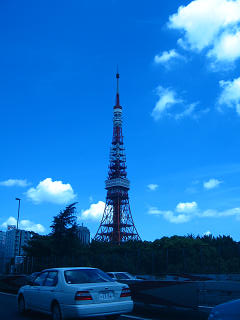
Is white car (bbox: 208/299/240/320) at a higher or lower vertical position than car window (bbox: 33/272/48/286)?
lower

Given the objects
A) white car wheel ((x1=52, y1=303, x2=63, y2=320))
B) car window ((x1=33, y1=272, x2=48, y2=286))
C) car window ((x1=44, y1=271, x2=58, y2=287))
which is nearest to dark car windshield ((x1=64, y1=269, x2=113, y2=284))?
car window ((x1=44, y1=271, x2=58, y2=287))

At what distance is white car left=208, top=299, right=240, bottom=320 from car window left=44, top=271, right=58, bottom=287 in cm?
452

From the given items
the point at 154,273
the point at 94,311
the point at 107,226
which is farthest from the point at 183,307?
the point at 107,226

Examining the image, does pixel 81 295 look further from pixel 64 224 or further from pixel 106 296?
pixel 64 224

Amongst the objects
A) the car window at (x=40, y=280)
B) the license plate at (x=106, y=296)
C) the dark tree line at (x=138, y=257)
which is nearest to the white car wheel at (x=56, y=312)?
the license plate at (x=106, y=296)

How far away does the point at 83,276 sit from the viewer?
8594 mm

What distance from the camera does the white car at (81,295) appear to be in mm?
7805

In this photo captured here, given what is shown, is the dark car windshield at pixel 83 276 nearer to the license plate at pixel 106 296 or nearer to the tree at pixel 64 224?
the license plate at pixel 106 296

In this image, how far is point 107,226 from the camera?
3219 inches

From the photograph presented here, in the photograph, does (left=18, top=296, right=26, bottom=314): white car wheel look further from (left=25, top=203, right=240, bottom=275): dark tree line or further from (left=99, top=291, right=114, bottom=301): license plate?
(left=25, top=203, right=240, bottom=275): dark tree line

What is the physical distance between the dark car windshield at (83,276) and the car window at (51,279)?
13.9 inches

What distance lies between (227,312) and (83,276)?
4.31 meters

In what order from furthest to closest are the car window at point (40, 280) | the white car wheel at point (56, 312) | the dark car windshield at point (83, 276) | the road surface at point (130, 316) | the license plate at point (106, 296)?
the road surface at point (130, 316)
the car window at point (40, 280)
the dark car windshield at point (83, 276)
the white car wheel at point (56, 312)
the license plate at point (106, 296)

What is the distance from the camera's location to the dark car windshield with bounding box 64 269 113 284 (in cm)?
841
